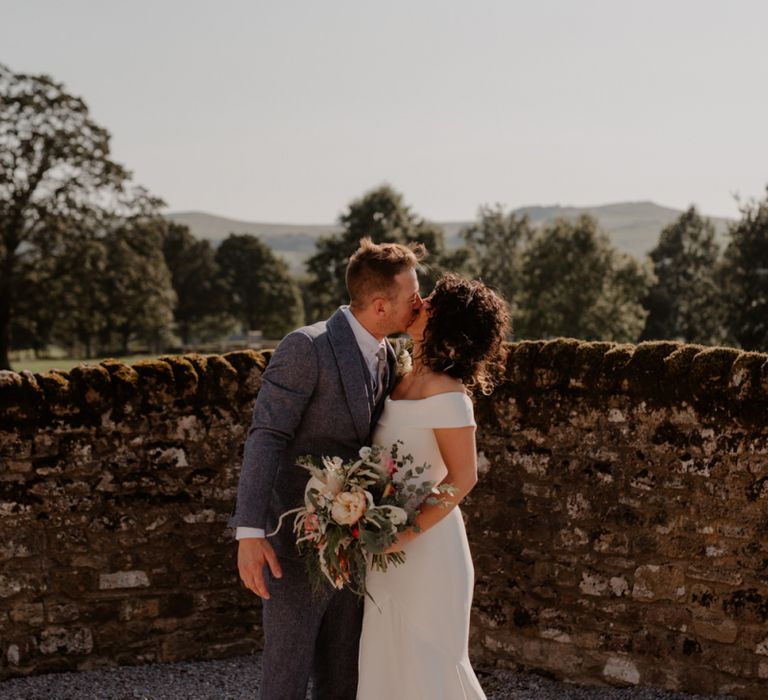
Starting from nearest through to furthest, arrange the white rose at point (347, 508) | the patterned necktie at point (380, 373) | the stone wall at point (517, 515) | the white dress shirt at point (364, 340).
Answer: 1. the white rose at point (347, 508)
2. the white dress shirt at point (364, 340)
3. the patterned necktie at point (380, 373)
4. the stone wall at point (517, 515)

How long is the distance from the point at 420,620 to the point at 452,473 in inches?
24.4

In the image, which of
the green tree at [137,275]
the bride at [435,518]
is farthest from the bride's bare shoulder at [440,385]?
the green tree at [137,275]

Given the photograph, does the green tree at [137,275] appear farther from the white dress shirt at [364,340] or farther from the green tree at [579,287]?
the white dress shirt at [364,340]

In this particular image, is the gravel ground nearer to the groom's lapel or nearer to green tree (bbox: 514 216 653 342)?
the groom's lapel

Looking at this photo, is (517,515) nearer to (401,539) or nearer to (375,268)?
(401,539)

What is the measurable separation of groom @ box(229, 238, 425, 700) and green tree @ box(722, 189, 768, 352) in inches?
1402

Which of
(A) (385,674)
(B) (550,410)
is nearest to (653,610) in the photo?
(B) (550,410)

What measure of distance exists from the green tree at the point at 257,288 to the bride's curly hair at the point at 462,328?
56.8 m

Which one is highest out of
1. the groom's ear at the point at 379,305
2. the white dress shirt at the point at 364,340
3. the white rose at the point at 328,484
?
the groom's ear at the point at 379,305

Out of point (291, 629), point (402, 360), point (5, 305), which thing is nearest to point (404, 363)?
point (402, 360)

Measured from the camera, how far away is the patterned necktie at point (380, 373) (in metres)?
3.68

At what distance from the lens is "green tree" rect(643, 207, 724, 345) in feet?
141

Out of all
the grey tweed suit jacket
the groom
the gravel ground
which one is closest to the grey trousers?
the groom

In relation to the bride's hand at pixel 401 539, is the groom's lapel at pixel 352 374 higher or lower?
higher
